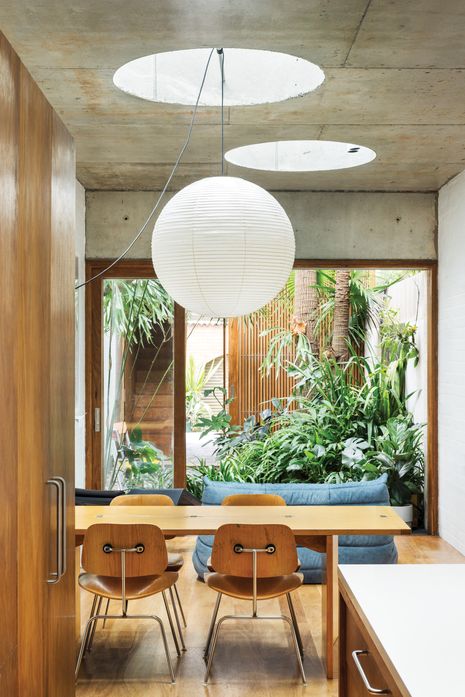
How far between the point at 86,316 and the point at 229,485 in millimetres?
2325

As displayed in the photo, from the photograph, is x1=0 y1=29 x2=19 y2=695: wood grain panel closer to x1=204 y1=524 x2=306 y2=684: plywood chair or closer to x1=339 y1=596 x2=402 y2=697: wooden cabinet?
x1=339 y1=596 x2=402 y2=697: wooden cabinet

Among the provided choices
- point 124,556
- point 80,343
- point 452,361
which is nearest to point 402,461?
point 452,361

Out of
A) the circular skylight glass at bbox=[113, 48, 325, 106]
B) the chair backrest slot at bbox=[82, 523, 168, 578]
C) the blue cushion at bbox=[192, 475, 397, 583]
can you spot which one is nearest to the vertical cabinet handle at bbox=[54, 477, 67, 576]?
the chair backrest slot at bbox=[82, 523, 168, 578]

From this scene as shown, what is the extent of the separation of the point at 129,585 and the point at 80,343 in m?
3.00

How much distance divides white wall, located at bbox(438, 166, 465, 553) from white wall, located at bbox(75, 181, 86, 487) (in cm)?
309

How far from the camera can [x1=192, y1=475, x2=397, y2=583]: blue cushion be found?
15.5ft

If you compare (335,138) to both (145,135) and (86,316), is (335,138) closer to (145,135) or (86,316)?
(145,135)

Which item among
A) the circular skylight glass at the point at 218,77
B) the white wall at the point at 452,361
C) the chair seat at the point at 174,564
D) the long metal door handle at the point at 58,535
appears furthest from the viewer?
the white wall at the point at 452,361

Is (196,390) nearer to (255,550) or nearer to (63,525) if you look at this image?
(255,550)

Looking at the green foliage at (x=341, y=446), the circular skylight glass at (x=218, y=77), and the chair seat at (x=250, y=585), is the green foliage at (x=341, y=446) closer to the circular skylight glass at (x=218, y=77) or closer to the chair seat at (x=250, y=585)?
the chair seat at (x=250, y=585)

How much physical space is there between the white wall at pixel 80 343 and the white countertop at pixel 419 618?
13.7ft

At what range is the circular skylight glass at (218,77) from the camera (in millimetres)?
3736

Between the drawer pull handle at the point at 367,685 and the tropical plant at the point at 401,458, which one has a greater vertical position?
the drawer pull handle at the point at 367,685

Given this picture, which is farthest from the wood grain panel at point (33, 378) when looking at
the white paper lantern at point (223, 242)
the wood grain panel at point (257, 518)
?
the wood grain panel at point (257, 518)
